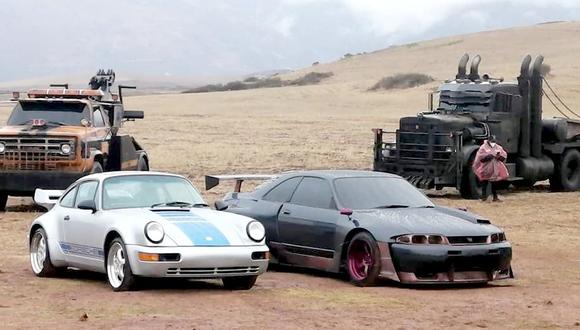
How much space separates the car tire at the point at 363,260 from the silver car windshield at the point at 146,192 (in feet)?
5.67

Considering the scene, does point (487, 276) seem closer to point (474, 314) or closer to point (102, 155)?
point (474, 314)

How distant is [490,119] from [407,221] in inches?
→ 549

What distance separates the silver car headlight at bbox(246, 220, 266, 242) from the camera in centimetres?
1269

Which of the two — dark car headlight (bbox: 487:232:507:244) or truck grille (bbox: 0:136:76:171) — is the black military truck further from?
dark car headlight (bbox: 487:232:507:244)

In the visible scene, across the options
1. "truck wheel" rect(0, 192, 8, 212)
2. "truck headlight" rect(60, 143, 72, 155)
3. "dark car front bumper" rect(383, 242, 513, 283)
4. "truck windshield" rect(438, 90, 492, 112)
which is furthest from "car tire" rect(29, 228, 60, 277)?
"truck windshield" rect(438, 90, 492, 112)

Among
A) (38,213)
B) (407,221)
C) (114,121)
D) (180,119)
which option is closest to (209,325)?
(407,221)

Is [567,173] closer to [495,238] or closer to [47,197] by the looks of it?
[495,238]

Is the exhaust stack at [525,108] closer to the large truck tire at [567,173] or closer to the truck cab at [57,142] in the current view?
the large truck tire at [567,173]

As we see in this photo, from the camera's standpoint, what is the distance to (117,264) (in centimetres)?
1259

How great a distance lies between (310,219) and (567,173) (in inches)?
634

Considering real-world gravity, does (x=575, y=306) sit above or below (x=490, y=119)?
below

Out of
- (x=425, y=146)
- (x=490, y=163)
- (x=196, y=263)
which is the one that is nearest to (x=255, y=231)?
(x=196, y=263)

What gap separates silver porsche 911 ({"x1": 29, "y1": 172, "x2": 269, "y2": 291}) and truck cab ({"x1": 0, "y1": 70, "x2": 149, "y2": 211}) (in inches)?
291

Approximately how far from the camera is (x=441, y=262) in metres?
12.8
